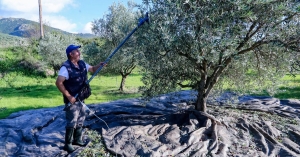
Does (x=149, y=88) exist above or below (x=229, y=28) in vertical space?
below

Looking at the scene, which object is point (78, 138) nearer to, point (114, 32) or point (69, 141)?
point (69, 141)

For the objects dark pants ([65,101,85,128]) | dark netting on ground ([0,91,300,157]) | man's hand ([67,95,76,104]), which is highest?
man's hand ([67,95,76,104])

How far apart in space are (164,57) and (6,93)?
43.2 feet

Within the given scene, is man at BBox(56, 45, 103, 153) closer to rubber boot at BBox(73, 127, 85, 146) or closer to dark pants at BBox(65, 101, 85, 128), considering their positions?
dark pants at BBox(65, 101, 85, 128)

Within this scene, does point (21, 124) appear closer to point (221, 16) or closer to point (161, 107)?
point (161, 107)

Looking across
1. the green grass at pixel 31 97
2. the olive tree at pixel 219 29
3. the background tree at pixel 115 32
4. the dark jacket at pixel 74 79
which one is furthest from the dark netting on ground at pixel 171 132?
the background tree at pixel 115 32

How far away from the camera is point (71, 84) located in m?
5.72

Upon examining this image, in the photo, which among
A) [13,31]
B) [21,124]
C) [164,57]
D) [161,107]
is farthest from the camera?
[13,31]

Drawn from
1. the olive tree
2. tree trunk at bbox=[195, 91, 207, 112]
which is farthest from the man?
tree trunk at bbox=[195, 91, 207, 112]

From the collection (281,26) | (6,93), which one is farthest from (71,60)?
(6,93)

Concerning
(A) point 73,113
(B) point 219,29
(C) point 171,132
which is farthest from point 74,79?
(B) point 219,29

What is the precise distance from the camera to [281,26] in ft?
19.7

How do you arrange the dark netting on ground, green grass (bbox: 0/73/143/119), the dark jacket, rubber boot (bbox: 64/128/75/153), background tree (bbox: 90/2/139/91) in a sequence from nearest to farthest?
1. the dark jacket
2. rubber boot (bbox: 64/128/75/153)
3. the dark netting on ground
4. green grass (bbox: 0/73/143/119)
5. background tree (bbox: 90/2/139/91)

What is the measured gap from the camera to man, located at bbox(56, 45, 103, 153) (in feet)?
18.0
